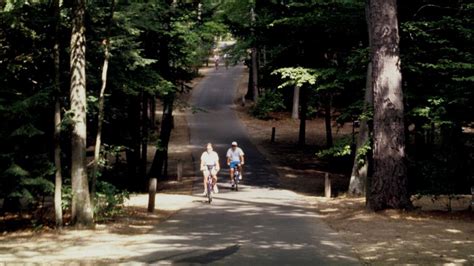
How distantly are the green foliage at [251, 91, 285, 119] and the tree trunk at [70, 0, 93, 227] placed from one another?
1371 inches

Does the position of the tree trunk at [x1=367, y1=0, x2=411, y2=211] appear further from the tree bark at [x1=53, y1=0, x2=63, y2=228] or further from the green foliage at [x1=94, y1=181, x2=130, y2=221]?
the tree bark at [x1=53, y1=0, x2=63, y2=228]

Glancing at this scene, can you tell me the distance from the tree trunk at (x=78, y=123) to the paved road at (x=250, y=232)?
1836mm

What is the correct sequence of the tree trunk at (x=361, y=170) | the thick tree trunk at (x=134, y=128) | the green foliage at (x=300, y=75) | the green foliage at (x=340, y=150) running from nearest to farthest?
the green foliage at (x=340, y=150), the tree trunk at (x=361, y=170), the green foliage at (x=300, y=75), the thick tree trunk at (x=134, y=128)

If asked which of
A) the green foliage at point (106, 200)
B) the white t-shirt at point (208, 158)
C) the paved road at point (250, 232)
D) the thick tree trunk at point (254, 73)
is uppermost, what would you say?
the thick tree trunk at point (254, 73)

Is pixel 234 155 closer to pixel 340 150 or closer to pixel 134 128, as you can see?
pixel 340 150

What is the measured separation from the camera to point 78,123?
12273 millimetres

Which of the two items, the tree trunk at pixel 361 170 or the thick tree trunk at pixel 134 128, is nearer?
the tree trunk at pixel 361 170

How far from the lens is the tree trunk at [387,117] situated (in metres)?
12.9

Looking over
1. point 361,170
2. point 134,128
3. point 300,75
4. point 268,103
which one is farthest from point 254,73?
point 361,170

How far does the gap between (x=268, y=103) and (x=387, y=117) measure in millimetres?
33889

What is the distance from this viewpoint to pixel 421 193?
14.0 metres

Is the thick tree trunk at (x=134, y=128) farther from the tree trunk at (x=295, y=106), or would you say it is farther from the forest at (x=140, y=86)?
the tree trunk at (x=295, y=106)

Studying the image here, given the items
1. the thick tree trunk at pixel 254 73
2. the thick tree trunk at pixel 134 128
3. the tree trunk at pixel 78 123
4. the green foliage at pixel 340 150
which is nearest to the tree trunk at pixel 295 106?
the thick tree trunk at pixel 254 73

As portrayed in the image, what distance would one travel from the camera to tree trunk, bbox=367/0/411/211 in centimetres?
1292
